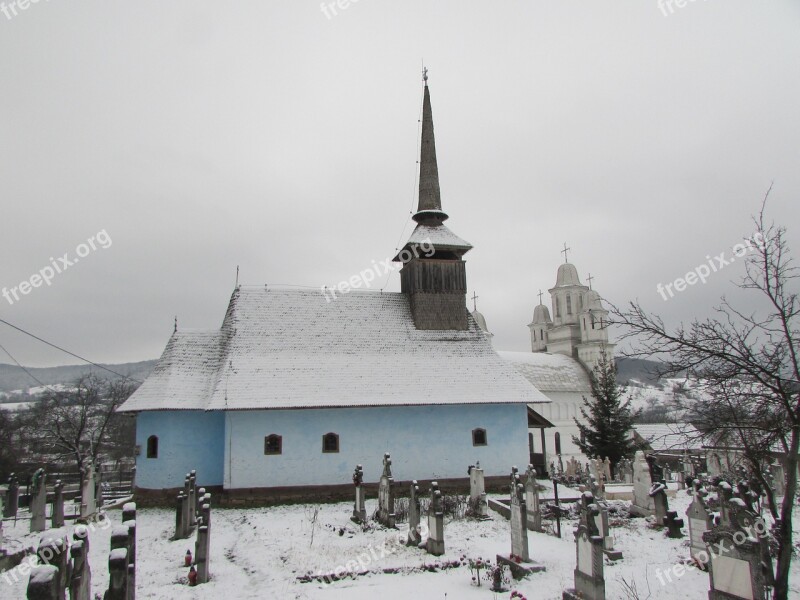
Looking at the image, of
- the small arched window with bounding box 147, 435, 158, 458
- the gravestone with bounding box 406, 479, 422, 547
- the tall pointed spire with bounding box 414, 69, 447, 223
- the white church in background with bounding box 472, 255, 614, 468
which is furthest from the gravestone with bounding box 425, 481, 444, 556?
the white church in background with bounding box 472, 255, 614, 468

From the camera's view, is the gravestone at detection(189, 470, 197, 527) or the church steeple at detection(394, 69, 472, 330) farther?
the church steeple at detection(394, 69, 472, 330)

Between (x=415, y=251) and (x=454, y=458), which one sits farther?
(x=415, y=251)

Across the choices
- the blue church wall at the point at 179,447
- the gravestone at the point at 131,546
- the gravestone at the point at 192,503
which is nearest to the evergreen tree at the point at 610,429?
the blue church wall at the point at 179,447

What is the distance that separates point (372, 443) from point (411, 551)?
8.17 m

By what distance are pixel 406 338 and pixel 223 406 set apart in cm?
793

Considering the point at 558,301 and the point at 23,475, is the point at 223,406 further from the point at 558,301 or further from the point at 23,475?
the point at 558,301

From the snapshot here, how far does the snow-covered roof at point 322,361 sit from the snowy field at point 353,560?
15.1 feet

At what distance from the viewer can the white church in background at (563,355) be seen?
44.8 meters

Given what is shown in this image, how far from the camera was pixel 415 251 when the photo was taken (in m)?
23.6

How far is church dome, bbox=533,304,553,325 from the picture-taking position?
56.8 m

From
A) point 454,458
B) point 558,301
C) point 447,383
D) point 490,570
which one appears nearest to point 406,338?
point 447,383

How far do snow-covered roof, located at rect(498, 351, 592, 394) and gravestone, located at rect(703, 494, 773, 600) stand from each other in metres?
37.2

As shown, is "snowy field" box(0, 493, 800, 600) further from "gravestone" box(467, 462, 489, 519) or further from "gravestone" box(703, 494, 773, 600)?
"gravestone" box(703, 494, 773, 600)

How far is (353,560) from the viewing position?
11344 mm
